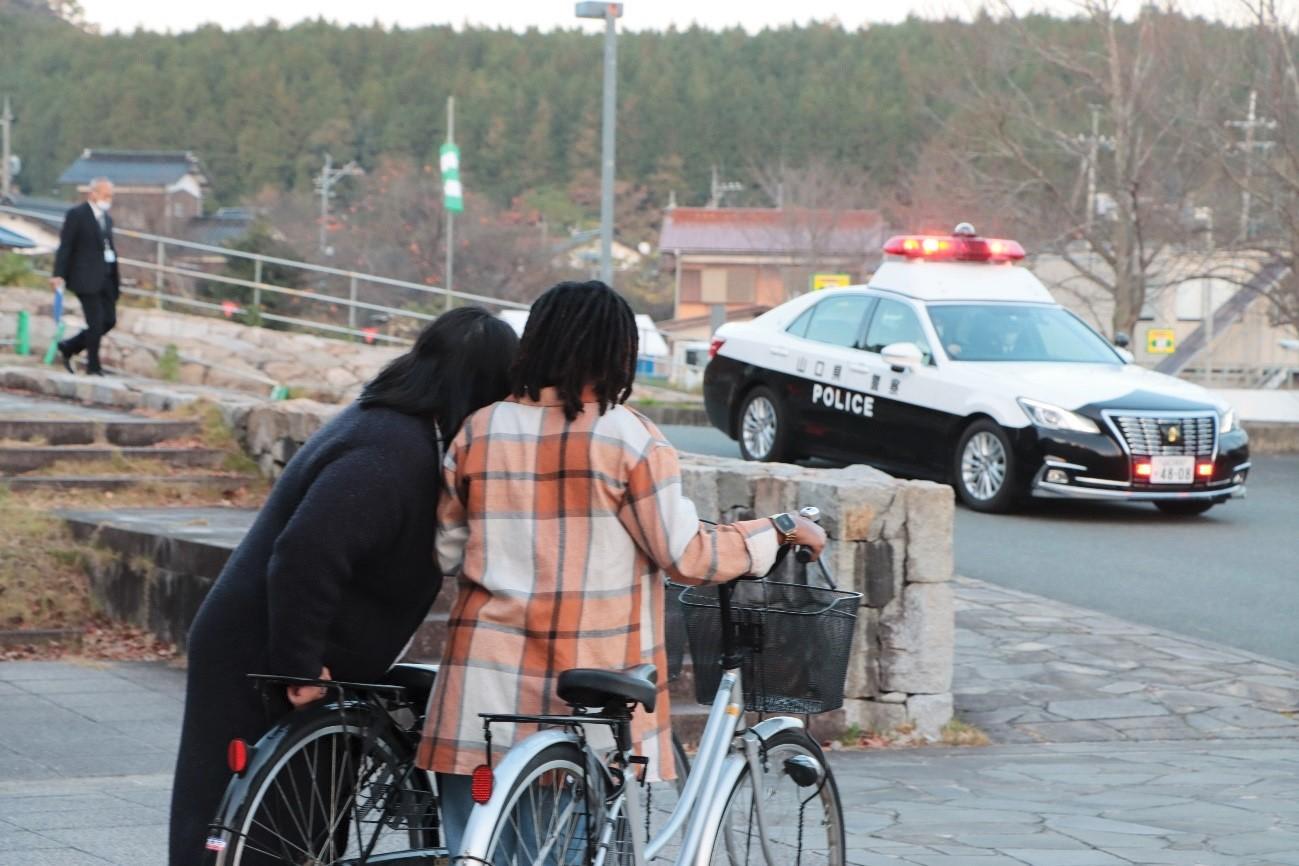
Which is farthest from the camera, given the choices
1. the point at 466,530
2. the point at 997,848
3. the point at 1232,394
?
the point at 1232,394

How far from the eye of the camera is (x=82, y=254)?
15891mm

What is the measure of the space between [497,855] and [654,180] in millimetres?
85830

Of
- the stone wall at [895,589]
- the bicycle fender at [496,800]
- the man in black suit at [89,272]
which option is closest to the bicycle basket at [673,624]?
the bicycle fender at [496,800]

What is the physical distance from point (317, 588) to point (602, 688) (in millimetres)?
643

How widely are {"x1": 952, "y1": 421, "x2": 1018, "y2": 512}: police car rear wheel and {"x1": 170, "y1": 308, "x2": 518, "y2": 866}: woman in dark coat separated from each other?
963cm

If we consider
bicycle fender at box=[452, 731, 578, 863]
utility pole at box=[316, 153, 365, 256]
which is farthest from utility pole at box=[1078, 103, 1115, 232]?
utility pole at box=[316, 153, 365, 256]

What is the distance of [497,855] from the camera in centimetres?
358

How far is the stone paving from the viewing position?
8070 millimetres

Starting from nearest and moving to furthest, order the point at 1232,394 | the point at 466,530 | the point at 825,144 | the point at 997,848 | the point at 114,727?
the point at 466,530 → the point at 997,848 → the point at 114,727 → the point at 1232,394 → the point at 825,144

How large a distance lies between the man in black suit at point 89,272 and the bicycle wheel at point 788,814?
41.1ft

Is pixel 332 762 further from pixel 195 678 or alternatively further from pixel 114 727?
pixel 114 727

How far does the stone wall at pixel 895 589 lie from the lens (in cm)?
761

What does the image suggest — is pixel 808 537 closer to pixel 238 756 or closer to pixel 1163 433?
pixel 238 756

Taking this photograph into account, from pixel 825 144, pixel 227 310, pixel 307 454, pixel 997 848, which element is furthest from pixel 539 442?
pixel 825 144
